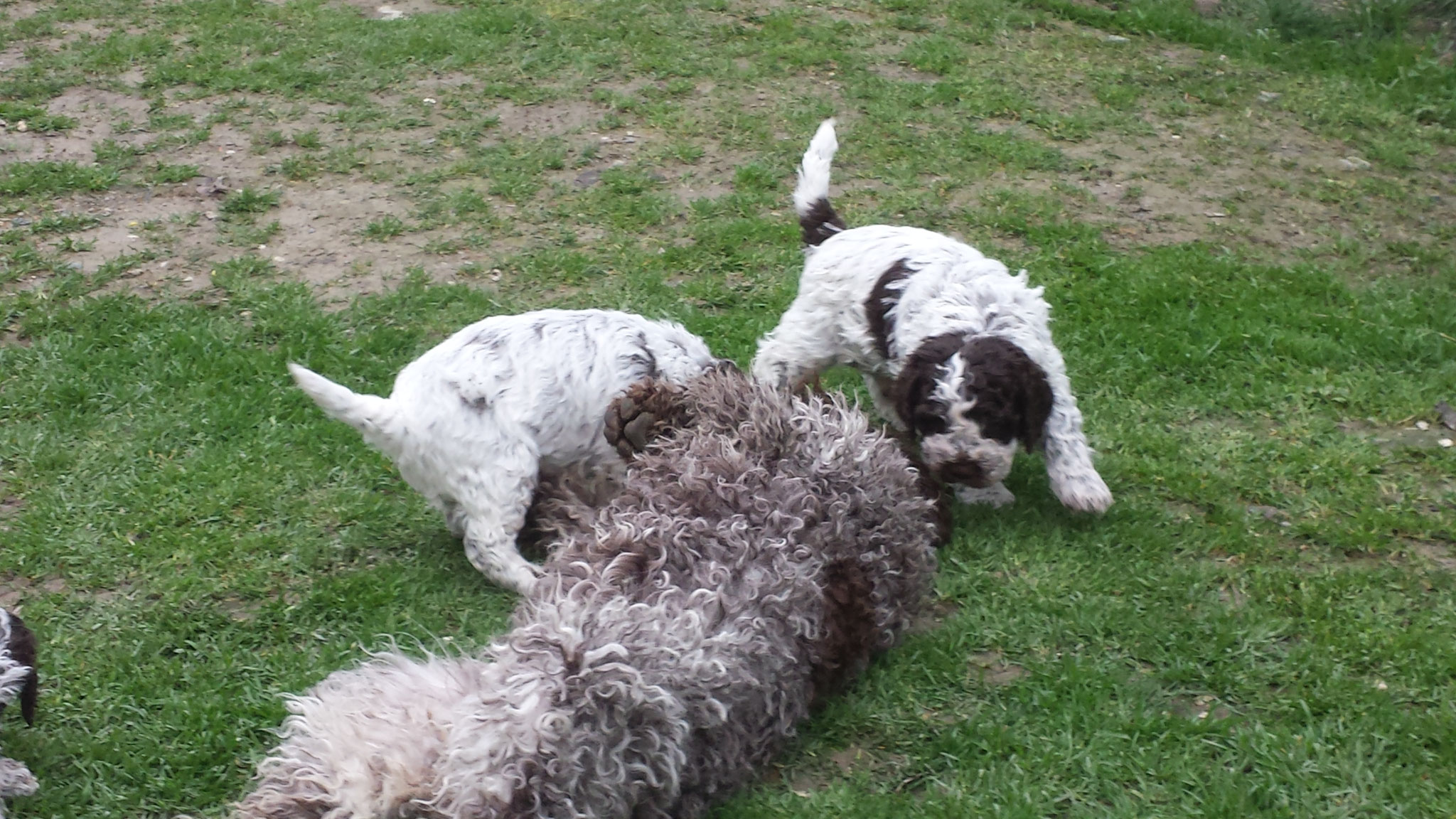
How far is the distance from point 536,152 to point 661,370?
11.1ft

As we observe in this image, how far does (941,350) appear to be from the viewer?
3.93m

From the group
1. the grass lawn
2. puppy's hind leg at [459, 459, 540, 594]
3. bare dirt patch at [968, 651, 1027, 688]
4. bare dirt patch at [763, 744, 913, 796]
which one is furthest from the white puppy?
bare dirt patch at [968, 651, 1027, 688]

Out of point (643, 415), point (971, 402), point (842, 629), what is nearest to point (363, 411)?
point (643, 415)

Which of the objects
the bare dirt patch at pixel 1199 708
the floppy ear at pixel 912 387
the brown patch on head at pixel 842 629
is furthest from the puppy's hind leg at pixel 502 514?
the bare dirt patch at pixel 1199 708

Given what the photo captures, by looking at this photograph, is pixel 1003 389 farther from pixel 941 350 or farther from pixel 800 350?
pixel 800 350

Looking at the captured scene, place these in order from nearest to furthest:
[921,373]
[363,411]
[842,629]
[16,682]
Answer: [16,682]
[842,629]
[363,411]
[921,373]

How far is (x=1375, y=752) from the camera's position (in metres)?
3.16

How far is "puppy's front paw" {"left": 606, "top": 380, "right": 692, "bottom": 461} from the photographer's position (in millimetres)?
3660

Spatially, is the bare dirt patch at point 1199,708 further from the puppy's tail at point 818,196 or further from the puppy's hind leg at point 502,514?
the puppy's tail at point 818,196

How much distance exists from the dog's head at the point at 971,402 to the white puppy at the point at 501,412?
28.3 inches

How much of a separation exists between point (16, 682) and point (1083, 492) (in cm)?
303

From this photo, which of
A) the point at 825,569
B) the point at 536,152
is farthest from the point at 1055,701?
the point at 536,152

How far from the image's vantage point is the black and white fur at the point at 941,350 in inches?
152

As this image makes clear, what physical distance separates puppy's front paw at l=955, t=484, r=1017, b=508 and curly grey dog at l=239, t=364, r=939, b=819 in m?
0.46
